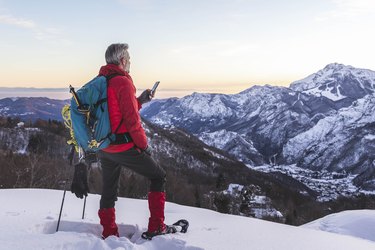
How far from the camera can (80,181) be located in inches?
235

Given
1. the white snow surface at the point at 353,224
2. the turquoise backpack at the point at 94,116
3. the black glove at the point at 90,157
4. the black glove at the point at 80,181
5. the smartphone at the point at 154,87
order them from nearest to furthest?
the turquoise backpack at the point at 94,116
the black glove at the point at 90,157
the black glove at the point at 80,181
the smartphone at the point at 154,87
the white snow surface at the point at 353,224

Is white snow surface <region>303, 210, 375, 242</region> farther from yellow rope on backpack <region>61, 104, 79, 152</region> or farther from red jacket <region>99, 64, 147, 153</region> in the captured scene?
yellow rope on backpack <region>61, 104, 79, 152</region>

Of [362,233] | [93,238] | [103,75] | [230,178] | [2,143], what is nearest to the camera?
[93,238]

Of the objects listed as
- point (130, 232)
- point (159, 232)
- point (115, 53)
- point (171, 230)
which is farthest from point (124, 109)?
point (130, 232)

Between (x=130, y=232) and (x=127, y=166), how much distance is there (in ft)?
4.04

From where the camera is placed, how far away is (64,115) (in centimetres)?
594

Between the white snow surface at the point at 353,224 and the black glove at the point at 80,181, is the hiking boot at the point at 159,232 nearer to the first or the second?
the black glove at the point at 80,181

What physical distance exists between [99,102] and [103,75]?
0.41m

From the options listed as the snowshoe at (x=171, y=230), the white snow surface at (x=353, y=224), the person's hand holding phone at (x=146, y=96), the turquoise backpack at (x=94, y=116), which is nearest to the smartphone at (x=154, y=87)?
the person's hand holding phone at (x=146, y=96)

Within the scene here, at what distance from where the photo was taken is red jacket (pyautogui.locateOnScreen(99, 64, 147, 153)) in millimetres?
5148

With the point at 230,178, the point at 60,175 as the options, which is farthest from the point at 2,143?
the point at 230,178

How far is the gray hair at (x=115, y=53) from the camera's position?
5484 mm

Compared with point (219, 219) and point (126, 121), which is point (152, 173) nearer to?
point (126, 121)

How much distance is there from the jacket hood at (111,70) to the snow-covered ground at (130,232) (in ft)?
7.37
